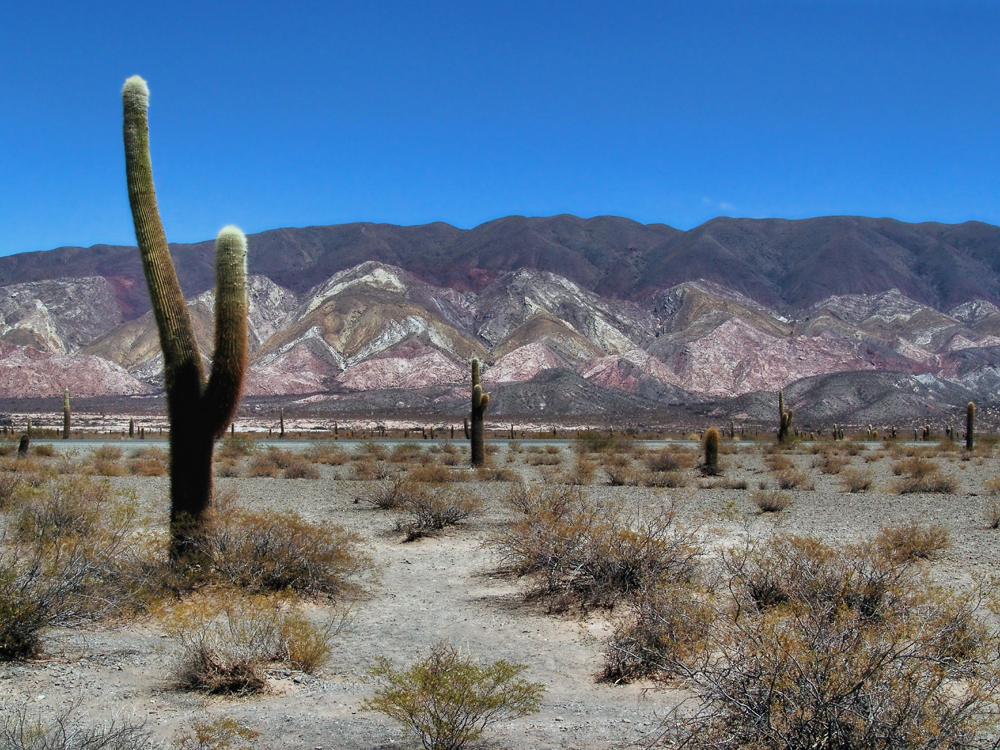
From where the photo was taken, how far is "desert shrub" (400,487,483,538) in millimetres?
14625

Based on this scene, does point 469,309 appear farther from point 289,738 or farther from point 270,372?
point 289,738

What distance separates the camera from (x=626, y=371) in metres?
94.2

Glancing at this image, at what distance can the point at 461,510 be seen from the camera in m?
15.2

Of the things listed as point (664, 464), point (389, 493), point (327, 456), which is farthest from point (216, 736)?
point (327, 456)

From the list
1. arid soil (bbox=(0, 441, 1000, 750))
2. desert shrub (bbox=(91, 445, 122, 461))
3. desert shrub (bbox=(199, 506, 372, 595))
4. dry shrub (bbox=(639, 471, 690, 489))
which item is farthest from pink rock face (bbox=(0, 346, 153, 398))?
desert shrub (bbox=(199, 506, 372, 595))

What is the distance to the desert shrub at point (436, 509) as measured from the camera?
48.0 ft

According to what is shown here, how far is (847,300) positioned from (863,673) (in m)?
136

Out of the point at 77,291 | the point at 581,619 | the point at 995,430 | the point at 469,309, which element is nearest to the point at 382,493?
the point at 581,619

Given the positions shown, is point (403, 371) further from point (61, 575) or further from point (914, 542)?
point (61, 575)

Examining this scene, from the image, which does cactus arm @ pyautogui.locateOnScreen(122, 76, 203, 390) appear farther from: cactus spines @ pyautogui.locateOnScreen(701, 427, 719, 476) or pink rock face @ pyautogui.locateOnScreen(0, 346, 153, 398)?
pink rock face @ pyautogui.locateOnScreen(0, 346, 153, 398)

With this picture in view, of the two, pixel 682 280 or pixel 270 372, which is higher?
pixel 682 280

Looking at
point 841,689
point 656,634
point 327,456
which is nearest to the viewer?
point 841,689

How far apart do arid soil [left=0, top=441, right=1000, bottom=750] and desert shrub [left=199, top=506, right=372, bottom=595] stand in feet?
1.80

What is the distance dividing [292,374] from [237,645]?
94475 millimetres
